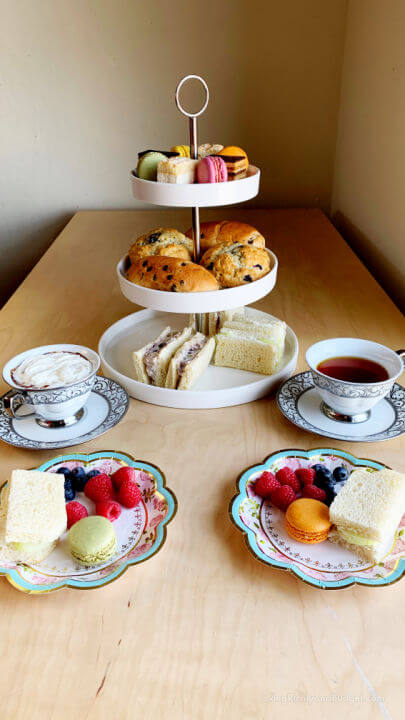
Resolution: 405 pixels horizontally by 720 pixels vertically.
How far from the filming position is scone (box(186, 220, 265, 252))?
41.3 inches

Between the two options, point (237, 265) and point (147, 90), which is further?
point (147, 90)

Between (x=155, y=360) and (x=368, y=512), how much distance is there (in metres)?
0.44

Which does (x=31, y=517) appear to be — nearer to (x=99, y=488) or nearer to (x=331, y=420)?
(x=99, y=488)

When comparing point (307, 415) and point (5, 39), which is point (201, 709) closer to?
point (307, 415)

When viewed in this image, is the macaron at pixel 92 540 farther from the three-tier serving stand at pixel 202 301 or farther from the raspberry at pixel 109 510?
the three-tier serving stand at pixel 202 301

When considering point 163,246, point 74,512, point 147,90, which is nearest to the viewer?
point 74,512

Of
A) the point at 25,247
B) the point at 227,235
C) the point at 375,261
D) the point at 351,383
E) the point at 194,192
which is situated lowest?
the point at 25,247

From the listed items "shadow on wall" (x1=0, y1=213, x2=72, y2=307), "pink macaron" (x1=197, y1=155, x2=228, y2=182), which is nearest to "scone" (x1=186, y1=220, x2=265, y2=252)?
"pink macaron" (x1=197, y1=155, x2=228, y2=182)

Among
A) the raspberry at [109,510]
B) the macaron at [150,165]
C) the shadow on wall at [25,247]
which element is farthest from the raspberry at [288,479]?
the shadow on wall at [25,247]

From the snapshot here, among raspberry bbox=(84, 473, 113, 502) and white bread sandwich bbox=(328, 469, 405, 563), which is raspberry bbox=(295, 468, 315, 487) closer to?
white bread sandwich bbox=(328, 469, 405, 563)

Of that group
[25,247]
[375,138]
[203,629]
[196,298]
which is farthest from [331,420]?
[25,247]

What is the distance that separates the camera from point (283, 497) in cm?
69

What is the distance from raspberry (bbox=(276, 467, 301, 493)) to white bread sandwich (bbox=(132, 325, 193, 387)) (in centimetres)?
31

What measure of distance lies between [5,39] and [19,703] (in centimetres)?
194
